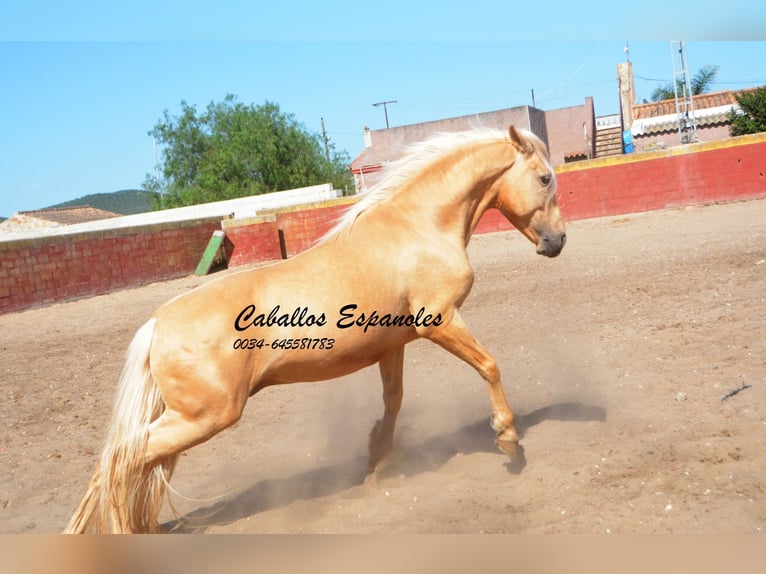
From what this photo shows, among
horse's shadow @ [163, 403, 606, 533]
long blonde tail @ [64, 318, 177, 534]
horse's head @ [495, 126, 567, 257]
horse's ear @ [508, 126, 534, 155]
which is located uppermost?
horse's ear @ [508, 126, 534, 155]

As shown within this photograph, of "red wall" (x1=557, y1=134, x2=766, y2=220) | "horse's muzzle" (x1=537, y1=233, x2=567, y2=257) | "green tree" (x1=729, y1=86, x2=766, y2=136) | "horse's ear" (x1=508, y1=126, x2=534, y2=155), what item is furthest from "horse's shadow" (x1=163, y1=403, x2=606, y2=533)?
"green tree" (x1=729, y1=86, x2=766, y2=136)

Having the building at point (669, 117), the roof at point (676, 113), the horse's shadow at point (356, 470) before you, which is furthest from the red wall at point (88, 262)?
the roof at point (676, 113)

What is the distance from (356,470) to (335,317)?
1.40m

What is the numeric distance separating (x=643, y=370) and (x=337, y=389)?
251cm

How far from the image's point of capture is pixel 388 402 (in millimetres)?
4219

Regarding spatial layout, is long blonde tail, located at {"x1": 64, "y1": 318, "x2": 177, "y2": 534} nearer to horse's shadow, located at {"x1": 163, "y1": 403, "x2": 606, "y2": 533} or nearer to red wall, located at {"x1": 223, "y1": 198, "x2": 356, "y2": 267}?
horse's shadow, located at {"x1": 163, "y1": 403, "x2": 606, "y2": 533}

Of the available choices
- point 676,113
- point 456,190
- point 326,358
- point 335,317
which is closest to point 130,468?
point 326,358

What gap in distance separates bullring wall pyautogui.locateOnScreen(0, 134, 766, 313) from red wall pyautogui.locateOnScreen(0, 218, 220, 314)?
0.06 feet

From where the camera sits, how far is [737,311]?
617 cm

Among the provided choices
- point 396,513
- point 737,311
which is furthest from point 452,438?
point 737,311

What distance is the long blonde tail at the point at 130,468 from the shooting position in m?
3.14

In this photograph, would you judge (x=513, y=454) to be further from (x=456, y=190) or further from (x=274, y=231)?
(x=274, y=231)

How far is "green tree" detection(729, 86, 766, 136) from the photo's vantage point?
23672 millimetres

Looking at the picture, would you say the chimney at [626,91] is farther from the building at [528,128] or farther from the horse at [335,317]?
the horse at [335,317]
